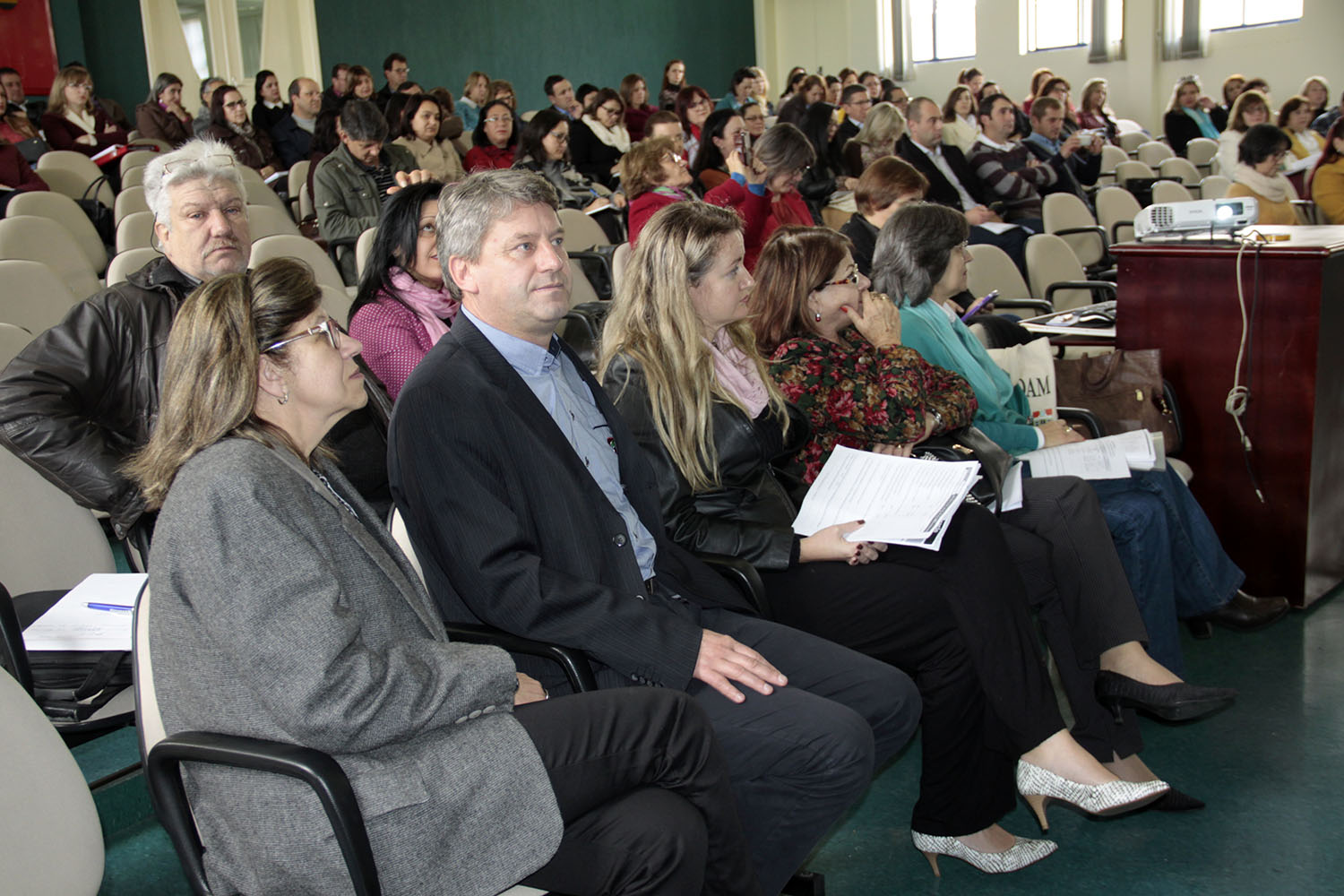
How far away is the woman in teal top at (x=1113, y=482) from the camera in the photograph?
2.47 meters

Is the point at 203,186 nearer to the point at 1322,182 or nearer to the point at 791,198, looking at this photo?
the point at 791,198

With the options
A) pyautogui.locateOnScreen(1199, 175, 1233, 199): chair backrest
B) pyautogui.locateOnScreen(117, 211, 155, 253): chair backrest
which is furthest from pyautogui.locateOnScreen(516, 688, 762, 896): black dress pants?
pyautogui.locateOnScreen(1199, 175, 1233, 199): chair backrest

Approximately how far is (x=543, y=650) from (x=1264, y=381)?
2062 mm

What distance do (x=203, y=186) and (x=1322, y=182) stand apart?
5718 millimetres

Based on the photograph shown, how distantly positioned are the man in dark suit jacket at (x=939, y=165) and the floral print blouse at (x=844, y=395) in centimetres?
360

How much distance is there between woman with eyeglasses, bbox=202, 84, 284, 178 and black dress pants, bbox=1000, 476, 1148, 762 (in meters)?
6.31

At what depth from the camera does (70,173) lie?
619 cm

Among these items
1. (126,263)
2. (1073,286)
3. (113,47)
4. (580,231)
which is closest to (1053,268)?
(1073,286)

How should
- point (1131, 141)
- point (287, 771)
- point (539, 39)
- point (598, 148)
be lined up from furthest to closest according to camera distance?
1. point (539, 39)
2. point (1131, 141)
3. point (598, 148)
4. point (287, 771)

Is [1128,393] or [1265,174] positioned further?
[1265,174]

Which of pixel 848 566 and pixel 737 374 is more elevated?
pixel 737 374

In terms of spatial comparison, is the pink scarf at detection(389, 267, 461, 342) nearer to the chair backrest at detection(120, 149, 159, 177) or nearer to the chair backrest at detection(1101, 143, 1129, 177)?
the chair backrest at detection(120, 149, 159, 177)

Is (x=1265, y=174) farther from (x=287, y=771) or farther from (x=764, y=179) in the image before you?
(x=287, y=771)

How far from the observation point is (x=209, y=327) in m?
1.36
